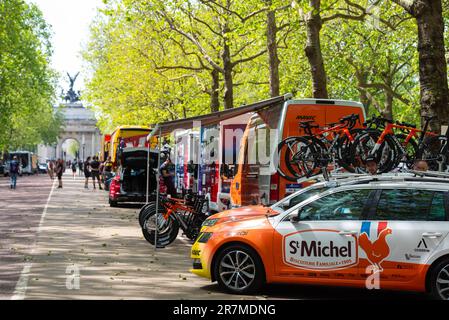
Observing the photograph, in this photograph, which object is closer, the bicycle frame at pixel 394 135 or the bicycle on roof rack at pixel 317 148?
the bicycle frame at pixel 394 135

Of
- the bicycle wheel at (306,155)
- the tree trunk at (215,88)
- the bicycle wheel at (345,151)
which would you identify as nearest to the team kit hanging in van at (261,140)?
the bicycle wheel at (306,155)

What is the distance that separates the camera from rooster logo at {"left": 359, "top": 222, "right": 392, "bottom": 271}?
10.2 m

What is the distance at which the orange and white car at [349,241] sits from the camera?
10055 millimetres

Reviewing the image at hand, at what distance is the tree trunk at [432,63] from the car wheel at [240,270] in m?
5.96

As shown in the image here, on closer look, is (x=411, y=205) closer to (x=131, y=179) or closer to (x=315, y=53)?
(x=315, y=53)

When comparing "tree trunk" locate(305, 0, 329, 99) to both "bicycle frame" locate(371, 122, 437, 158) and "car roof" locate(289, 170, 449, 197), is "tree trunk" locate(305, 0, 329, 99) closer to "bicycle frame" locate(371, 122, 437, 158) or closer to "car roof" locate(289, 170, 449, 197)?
"bicycle frame" locate(371, 122, 437, 158)

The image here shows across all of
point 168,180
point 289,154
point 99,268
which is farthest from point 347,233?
point 168,180

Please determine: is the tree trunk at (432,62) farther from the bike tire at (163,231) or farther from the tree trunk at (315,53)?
the tree trunk at (315,53)

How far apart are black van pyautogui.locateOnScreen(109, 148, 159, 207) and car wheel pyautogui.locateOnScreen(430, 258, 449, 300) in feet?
70.0

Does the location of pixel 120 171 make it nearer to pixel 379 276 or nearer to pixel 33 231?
pixel 33 231

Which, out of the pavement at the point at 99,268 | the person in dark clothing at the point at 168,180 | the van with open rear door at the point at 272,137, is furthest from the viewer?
the person in dark clothing at the point at 168,180

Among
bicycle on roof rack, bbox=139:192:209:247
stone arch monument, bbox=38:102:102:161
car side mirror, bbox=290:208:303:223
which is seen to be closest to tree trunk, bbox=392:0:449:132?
bicycle on roof rack, bbox=139:192:209:247

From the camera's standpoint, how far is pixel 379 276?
10195 millimetres
